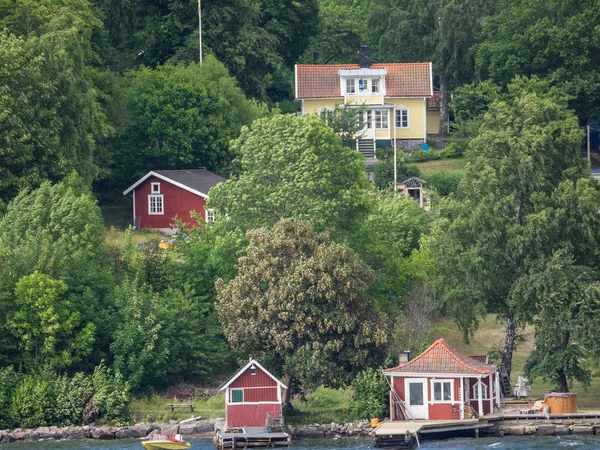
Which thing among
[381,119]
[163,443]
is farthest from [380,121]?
[163,443]

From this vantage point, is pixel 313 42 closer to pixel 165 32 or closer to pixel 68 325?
pixel 165 32

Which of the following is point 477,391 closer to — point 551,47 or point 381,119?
point 381,119

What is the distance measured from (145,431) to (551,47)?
4825 centimetres

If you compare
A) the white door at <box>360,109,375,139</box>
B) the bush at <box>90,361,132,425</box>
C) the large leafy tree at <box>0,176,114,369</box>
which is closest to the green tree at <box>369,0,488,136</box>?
the white door at <box>360,109,375,139</box>

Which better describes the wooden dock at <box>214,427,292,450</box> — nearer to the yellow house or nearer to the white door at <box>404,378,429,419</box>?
the white door at <box>404,378,429,419</box>

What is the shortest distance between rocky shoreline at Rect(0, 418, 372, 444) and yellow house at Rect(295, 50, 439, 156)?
4182 centimetres

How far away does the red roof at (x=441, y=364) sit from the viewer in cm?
5716

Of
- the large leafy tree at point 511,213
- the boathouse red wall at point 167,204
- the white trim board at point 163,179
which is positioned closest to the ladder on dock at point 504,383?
the large leafy tree at point 511,213

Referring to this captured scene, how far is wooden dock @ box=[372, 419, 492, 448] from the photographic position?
179ft

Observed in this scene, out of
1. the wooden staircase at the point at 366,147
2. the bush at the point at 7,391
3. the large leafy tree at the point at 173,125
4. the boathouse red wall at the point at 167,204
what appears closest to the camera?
the bush at the point at 7,391

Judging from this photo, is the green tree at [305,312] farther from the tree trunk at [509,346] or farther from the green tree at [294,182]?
the tree trunk at [509,346]

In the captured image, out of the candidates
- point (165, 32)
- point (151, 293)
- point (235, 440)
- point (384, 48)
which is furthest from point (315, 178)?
point (384, 48)

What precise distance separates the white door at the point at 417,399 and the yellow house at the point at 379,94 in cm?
4115

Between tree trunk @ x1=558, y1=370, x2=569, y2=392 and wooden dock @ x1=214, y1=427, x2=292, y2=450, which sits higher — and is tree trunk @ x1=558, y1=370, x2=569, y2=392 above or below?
above
